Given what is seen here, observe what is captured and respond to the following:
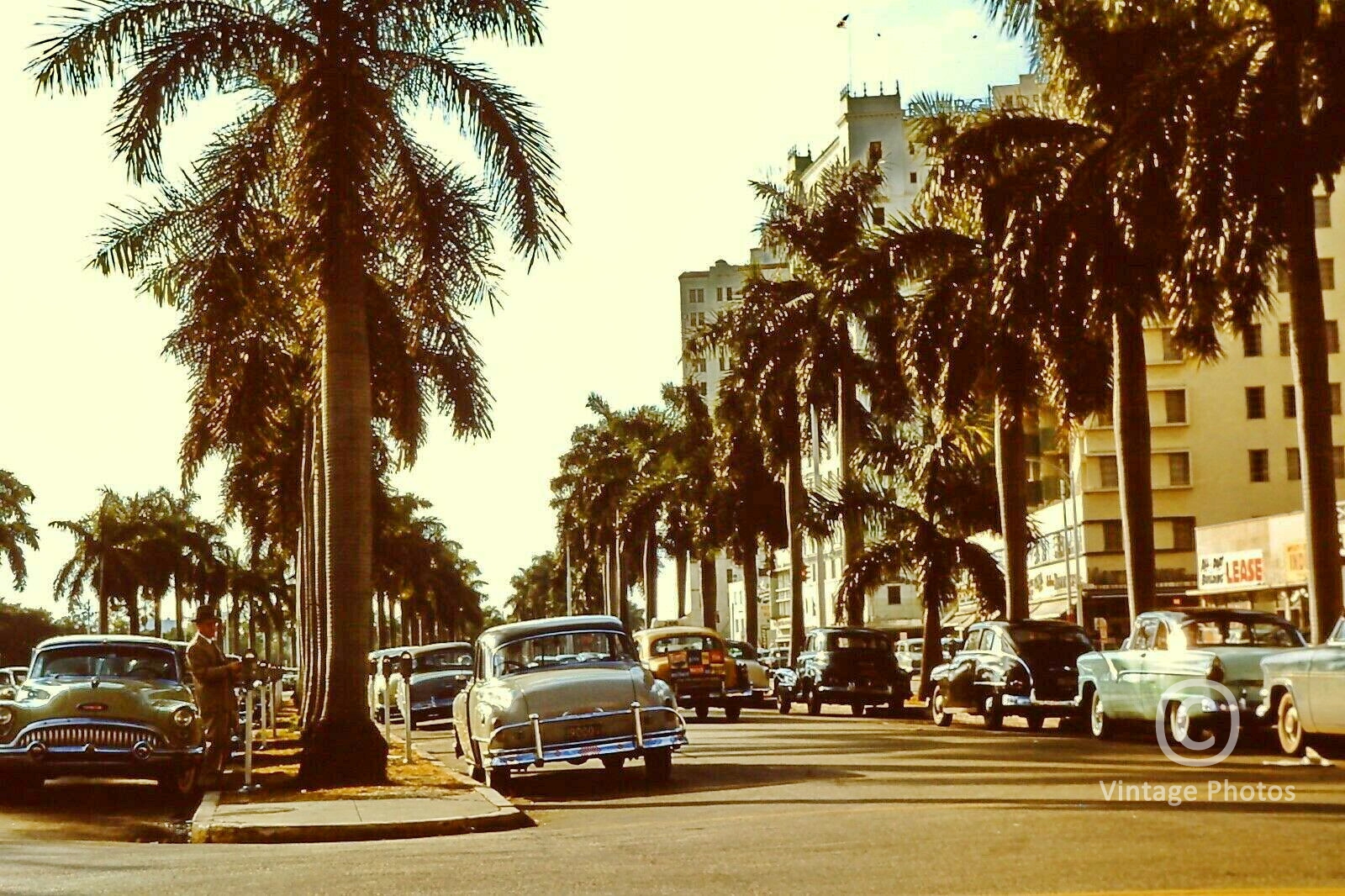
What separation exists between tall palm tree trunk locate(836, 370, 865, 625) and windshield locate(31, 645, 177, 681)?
2627cm

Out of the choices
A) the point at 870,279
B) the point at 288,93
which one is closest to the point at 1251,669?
Result: the point at 288,93

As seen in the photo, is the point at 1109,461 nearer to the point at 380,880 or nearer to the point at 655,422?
the point at 655,422

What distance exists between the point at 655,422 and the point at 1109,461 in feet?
64.9

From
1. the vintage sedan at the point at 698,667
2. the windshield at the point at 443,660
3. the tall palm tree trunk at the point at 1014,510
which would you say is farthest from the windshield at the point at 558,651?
the windshield at the point at 443,660

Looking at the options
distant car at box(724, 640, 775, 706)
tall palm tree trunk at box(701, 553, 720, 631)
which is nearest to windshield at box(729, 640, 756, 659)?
distant car at box(724, 640, 775, 706)

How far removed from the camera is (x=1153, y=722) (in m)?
23.4

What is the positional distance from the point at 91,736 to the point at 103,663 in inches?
61.5

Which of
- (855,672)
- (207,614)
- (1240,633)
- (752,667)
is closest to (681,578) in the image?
(752,667)

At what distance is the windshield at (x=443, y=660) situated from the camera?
3794cm

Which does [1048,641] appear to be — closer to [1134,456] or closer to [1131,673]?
[1134,456]

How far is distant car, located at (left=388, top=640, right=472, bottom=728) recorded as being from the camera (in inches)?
1454

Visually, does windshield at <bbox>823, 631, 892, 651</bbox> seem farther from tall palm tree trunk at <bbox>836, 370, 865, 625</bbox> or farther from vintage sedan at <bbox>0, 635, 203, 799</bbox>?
vintage sedan at <bbox>0, 635, 203, 799</bbox>

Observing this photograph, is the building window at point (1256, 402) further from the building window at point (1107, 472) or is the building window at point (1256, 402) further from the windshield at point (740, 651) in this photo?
the windshield at point (740, 651)

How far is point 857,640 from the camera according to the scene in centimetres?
3672
